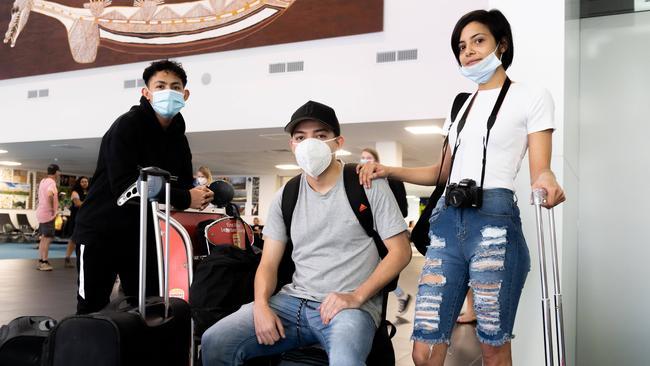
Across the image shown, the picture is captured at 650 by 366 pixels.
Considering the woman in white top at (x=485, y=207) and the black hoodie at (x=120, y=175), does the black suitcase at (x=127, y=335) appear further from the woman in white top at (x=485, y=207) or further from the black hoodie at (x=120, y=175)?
the woman in white top at (x=485, y=207)

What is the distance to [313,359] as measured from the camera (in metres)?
1.95

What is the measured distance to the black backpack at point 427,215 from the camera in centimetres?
219

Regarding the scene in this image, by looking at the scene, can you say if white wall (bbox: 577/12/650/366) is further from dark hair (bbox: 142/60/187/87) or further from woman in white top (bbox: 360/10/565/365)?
dark hair (bbox: 142/60/187/87)

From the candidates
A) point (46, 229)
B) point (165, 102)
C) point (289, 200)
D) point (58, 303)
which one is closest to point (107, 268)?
point (165, 102)

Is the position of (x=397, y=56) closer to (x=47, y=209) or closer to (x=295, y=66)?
(x=295, y=66)

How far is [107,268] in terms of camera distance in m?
2.53

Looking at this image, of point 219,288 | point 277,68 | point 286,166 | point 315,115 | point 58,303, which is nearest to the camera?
point 315,115

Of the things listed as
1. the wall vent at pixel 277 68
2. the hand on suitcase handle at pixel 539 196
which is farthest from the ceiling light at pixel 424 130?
the hand on suitcase handle at pixel 539 196

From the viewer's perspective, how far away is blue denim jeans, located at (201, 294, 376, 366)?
1.86 metres

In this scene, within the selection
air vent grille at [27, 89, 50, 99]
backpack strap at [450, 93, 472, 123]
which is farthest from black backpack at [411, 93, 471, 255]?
air vent grille at [27, 89, 50, 99]

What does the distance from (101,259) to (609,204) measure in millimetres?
3308

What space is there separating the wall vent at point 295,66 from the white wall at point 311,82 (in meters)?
0.09

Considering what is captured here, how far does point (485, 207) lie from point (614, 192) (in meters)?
2.49

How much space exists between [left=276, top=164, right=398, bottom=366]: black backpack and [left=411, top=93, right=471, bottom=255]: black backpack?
0.63 feet
